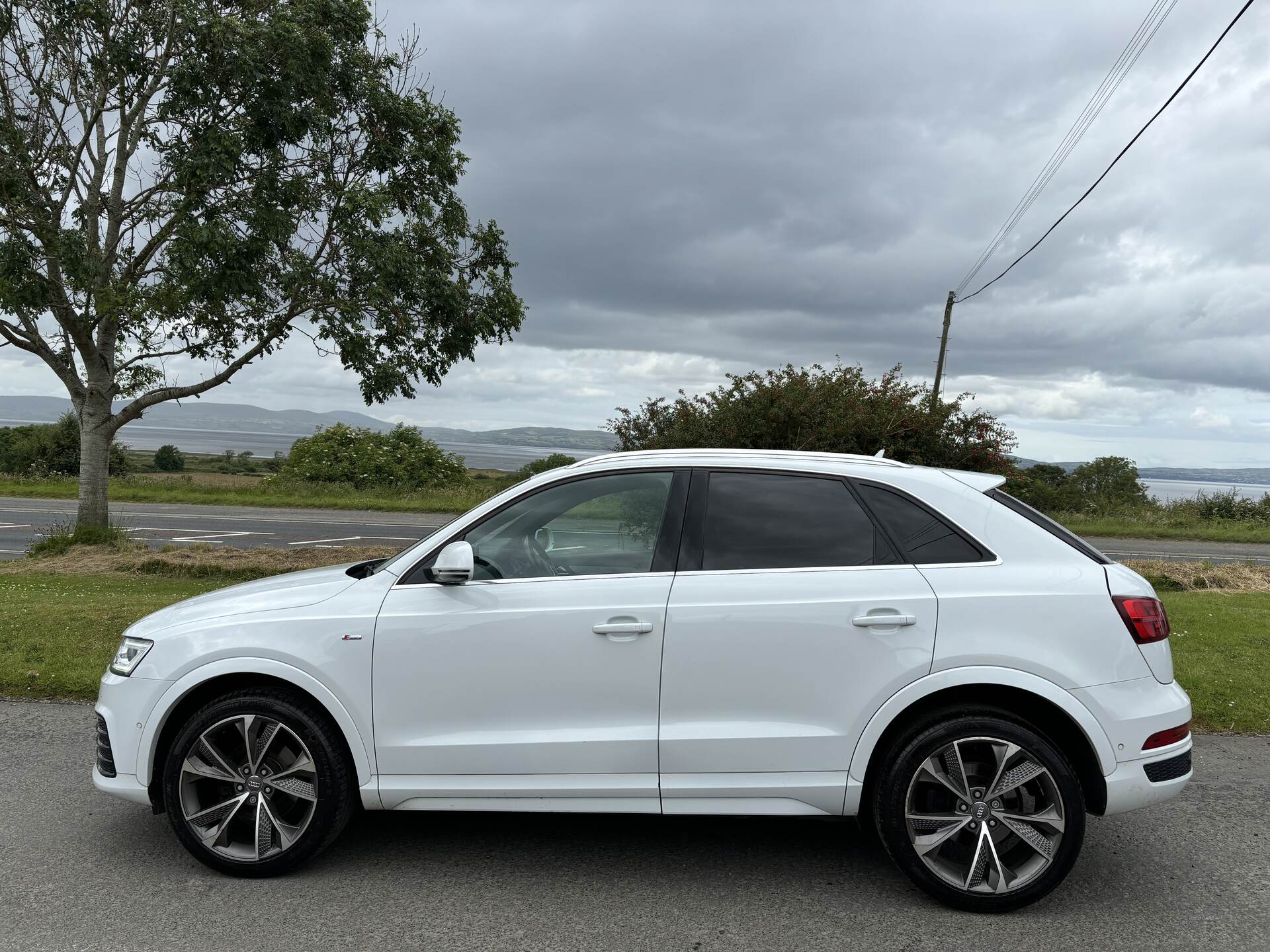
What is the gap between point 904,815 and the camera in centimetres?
348

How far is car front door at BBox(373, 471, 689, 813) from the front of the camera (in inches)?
140

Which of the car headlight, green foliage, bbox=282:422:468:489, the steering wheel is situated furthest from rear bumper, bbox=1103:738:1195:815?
green foliage, bbox=282:422:468:489

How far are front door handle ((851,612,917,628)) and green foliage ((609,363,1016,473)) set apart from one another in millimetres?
9705

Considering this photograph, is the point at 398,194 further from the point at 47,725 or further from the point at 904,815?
the point at 904,815

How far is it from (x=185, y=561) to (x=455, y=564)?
10.5 meters

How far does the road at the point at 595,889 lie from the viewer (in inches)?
127

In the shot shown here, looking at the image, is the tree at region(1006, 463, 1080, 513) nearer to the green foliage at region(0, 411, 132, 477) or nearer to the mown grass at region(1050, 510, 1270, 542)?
the mown grass at region(1050, 510, 1270, 542)

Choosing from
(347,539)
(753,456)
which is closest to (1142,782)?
(753,456)

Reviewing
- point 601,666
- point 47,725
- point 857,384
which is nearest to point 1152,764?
point 601,666

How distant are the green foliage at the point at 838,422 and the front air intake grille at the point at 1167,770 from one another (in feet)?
32.0

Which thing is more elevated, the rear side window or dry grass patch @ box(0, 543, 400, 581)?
the rear side window

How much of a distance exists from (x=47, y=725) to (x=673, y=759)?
4.41 m

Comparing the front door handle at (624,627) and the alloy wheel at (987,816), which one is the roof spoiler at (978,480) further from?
the front door handle at (624,627)

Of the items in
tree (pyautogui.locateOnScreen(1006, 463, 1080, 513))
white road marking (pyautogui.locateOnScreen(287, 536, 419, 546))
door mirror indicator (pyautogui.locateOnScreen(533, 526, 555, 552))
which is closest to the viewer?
door mirror indicator (pyautogui.locateOnScreen(533, 526, 555, 552))
